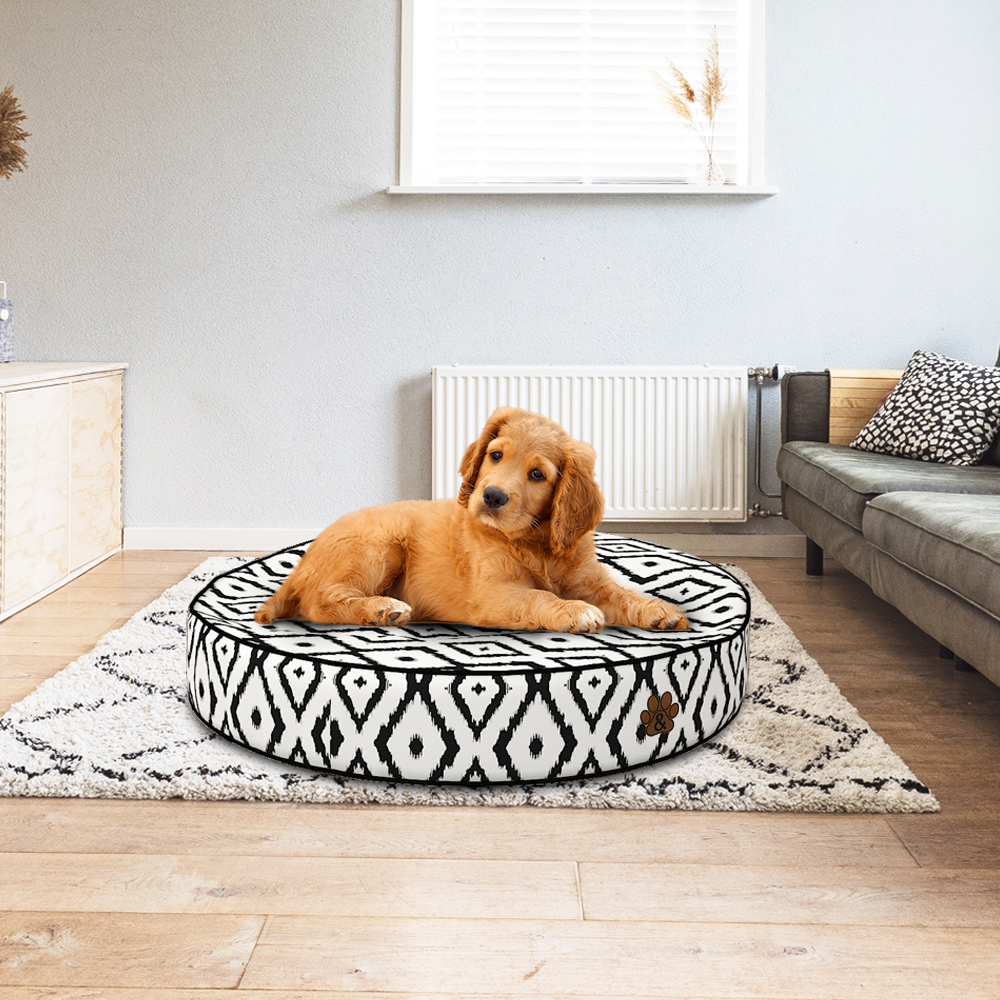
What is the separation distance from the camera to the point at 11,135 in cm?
363

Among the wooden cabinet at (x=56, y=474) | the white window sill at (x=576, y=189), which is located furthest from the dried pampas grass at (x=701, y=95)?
the wooden cabinet at (x=56, y=474)

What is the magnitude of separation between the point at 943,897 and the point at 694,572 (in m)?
1.06

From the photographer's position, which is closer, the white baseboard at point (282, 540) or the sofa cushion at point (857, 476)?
the sofa cushion at point (857, 476)

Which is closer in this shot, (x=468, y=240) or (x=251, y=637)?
(x=251, y=637)

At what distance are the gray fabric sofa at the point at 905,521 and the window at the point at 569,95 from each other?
101 centimetres

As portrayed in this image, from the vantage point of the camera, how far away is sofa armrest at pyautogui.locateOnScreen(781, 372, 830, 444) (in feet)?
11.8

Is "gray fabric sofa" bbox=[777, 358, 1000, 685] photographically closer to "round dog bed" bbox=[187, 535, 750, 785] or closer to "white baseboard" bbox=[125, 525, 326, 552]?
"round dog bed" bbox=[187, 535, 750, 785]

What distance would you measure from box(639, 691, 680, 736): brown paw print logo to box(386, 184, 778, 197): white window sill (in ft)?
8.13

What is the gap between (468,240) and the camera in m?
3.79

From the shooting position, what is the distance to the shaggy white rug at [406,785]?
1.65 meters

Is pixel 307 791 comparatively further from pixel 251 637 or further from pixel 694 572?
pixel 694 572

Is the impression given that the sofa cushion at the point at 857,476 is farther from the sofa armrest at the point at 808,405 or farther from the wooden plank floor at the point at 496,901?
the wooden plank floor at the point at 496,901

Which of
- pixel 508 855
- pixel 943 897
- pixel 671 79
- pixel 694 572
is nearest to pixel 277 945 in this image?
pixel 508 855

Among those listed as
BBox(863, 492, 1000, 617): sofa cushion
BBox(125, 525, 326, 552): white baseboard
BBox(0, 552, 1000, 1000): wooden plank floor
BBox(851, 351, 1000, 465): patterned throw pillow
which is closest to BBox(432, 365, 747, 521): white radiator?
BBox(851, 351, 1000, 465): patterned throw pillow
